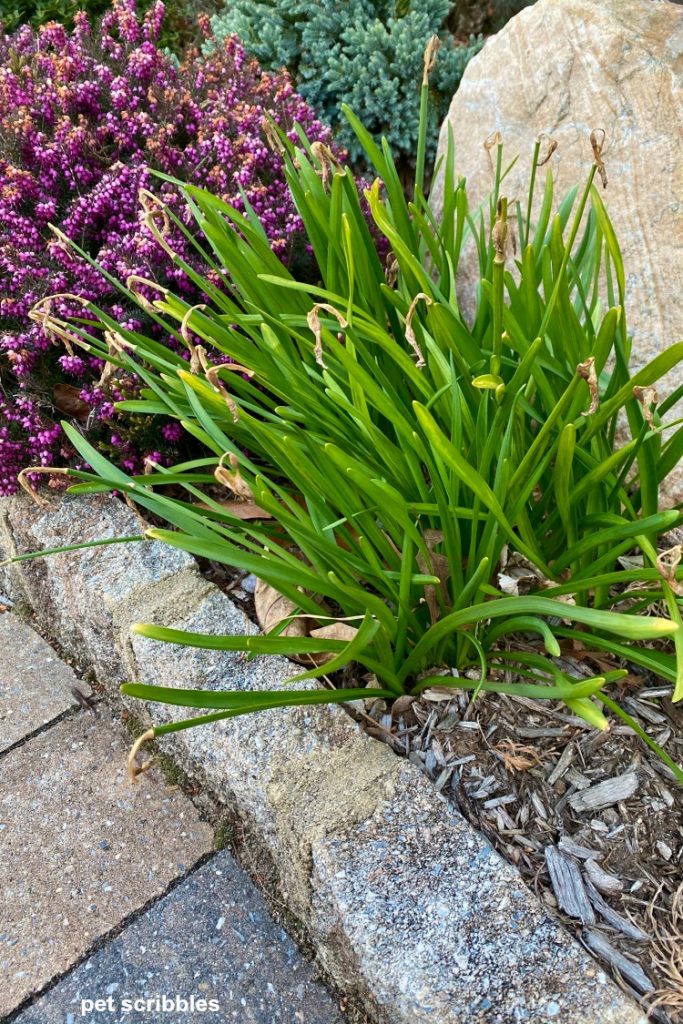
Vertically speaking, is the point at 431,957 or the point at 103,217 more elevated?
the point at 103,217

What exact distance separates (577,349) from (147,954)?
1.38 metres

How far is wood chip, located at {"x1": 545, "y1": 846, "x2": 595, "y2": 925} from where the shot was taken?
4.33ft

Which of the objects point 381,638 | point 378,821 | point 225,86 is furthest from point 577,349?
point 225,86

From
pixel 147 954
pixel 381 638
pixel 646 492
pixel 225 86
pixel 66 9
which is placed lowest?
pixel 147 954

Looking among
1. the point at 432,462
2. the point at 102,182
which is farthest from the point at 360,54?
the point at 432,462

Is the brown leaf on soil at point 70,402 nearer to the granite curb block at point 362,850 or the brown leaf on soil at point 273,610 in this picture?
the granite curb block at point 362,850

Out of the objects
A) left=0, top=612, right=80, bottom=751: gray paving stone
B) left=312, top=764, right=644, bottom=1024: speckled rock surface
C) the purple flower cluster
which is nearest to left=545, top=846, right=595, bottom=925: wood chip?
left=312, top=764, right=644, bottom=1024: speckled rock surface

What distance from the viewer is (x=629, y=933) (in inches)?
51.3

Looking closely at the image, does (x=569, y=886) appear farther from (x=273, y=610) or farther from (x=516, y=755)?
(x=273, y=610)

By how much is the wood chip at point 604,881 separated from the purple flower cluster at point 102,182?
1.37m

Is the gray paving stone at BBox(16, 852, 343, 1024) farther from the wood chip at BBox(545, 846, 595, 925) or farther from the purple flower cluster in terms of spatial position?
the purple flower cluster

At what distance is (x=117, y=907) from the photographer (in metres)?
1.56

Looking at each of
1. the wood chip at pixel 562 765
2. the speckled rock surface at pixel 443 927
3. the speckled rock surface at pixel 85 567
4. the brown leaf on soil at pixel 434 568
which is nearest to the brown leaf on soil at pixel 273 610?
the speckled rock surface at pixel 85 567

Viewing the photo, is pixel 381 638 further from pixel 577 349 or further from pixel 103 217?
pixel 103 217
